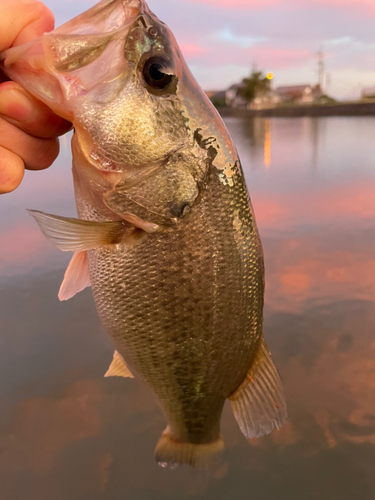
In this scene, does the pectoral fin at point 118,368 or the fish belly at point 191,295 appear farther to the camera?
the pectoral fin at point 118,368

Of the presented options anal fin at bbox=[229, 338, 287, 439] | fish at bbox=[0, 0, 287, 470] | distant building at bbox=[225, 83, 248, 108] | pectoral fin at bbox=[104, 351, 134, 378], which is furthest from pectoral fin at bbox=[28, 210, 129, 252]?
distant building at bbox=[225, 83, 248, 108]

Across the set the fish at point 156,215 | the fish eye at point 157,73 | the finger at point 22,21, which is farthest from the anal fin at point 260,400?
the finger at point 22,21

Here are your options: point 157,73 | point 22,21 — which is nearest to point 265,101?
point 157,73

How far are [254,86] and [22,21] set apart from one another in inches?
2321

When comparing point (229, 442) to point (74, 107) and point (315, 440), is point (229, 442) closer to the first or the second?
point (315, 440)

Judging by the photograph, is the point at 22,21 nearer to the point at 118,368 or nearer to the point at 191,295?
the point at 191,295

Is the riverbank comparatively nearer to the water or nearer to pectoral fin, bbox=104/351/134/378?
the water

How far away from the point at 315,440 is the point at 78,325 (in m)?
2.23

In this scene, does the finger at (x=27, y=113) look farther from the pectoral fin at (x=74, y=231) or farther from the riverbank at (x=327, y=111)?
the riverbank at (x=327, y=111)

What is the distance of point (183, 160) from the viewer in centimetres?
109

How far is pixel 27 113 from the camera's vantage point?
3.22ft

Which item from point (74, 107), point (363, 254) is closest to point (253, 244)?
point (74, 107)

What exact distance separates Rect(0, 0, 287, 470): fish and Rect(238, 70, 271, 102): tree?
5857 cm

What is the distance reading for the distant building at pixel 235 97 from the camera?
57062 mm
